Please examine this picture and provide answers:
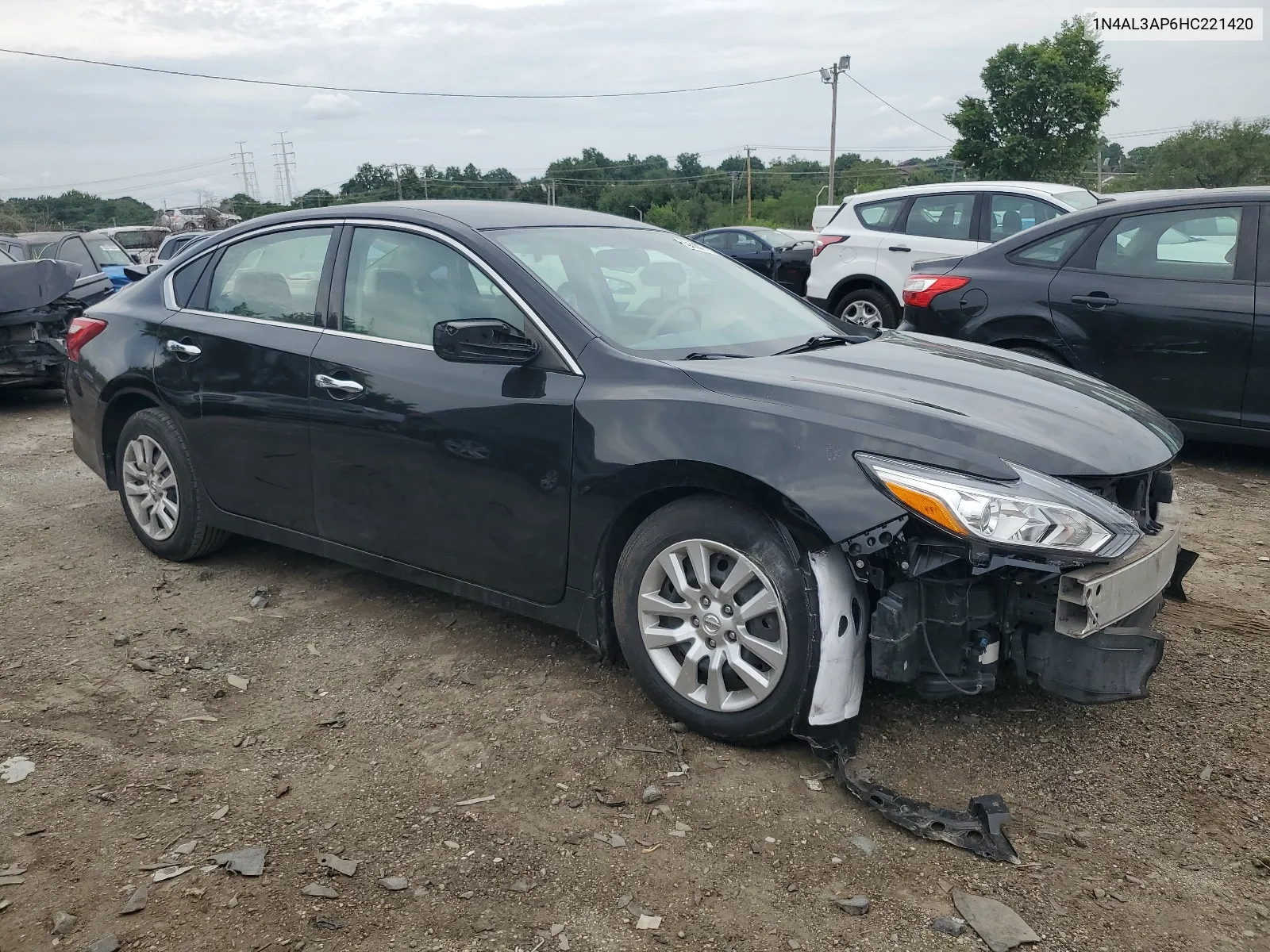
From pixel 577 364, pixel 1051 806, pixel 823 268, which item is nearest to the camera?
pixel 1051 806

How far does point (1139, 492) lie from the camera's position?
3262mm

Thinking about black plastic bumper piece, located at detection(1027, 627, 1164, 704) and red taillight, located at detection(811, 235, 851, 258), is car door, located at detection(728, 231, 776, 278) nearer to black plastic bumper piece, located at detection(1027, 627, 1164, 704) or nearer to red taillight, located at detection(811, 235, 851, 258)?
red taillight, located at detection(811, 235, 851, 258)

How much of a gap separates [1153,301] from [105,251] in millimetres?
15548

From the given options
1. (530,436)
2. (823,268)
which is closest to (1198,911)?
(530,436)

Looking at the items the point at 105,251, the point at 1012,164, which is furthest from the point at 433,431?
the point at 1012,164

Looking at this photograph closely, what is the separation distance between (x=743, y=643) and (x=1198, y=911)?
A: 4.26ft

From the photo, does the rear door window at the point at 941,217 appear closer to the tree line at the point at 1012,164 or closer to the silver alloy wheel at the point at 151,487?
the silver alloy wheel at the point at 151,487

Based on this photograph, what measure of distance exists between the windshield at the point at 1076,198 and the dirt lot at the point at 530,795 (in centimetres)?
593

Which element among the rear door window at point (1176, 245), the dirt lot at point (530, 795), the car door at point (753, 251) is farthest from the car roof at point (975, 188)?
the car door at point (753, 251)

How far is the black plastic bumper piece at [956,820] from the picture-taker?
2.80 meters

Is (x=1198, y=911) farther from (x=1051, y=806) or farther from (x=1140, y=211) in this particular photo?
(x=1140, y=211)

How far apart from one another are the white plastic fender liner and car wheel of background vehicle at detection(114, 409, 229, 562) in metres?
3.09

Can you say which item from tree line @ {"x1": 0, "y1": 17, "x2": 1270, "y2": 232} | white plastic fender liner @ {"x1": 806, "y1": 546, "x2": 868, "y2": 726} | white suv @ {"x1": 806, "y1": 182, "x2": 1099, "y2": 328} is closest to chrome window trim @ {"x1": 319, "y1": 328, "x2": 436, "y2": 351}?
white plastic fender liner @ {"x1": 806, "y1": 546, "x2": 868, "y2": 726}

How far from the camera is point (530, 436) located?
3.60 meters
